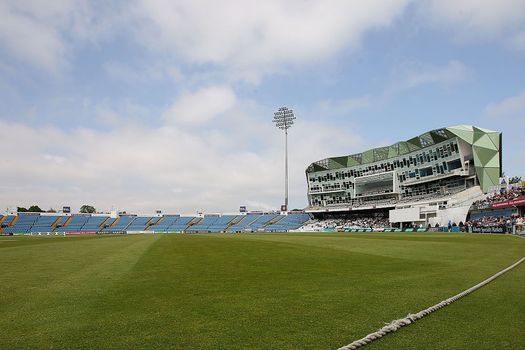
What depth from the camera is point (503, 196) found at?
55.0 metres

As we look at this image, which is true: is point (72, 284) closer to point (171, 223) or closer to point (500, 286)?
point (500, 286)

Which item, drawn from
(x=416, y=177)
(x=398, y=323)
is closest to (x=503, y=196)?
(x=416, y=177)

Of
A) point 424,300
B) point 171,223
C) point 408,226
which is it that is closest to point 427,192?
point 408,226

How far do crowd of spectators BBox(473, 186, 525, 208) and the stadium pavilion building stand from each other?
9.85 ft

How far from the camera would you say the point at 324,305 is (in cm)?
662

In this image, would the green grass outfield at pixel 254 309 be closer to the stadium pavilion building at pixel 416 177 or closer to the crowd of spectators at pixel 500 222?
the crowd of spectators at pixel 500 222

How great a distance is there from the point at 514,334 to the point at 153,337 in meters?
5.15

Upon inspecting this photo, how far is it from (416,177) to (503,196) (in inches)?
1318

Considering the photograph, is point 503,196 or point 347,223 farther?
A: point 347,223

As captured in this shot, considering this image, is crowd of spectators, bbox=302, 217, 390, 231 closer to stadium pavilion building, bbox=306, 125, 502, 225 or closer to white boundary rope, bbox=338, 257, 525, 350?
stadium pavilion building, bbox=306, 125, 502, 225

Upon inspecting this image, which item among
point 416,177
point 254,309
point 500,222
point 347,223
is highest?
point 416,177

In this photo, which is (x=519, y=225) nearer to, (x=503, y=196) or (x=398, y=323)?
(x=503, y=196)

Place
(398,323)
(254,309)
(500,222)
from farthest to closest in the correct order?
(500,222) → (254,309) → (398,323)

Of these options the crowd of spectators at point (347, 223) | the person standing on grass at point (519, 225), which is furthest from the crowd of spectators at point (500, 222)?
the crowd of spectators at point (347, 223)
